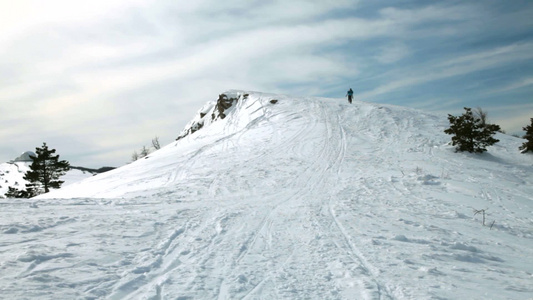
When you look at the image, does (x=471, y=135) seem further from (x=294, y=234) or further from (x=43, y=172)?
(x=43, y=172)

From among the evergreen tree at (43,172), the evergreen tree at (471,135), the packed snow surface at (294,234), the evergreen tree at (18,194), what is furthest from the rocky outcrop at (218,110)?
the evergreen tree at (471,135)

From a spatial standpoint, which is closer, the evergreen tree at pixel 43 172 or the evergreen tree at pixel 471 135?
the evergreen tree at pixel 471 135

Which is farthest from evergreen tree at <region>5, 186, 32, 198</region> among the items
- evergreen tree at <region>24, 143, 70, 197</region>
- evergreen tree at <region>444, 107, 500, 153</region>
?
evergreen tree at <region>444, 107, 500, 153</region>

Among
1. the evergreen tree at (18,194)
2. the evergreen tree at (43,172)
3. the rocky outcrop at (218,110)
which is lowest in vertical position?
the evergreen tree at (18,194)

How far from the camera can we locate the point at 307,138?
2198 centimetres

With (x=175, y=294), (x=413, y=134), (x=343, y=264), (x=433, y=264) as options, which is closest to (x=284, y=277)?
(x=343, y=264)

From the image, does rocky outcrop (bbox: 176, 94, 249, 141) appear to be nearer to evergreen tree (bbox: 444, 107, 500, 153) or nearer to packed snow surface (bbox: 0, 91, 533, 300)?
packed snow surface (bbox: 0, 91, 533, 300)

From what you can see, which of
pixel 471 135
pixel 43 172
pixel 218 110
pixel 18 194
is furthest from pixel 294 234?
pixel 18 194

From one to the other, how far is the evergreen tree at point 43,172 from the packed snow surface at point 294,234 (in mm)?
23548

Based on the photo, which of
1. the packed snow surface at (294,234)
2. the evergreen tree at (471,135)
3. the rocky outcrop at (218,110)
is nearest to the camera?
the packed snow surface at (294,234)

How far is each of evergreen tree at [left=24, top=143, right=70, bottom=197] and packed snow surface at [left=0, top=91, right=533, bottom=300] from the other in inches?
927

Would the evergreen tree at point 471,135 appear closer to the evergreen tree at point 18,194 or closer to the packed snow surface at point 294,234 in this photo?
the packed snow surface at point 294,234

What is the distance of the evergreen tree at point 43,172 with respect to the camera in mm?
34688

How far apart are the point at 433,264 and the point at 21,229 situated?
7640 millimetres
